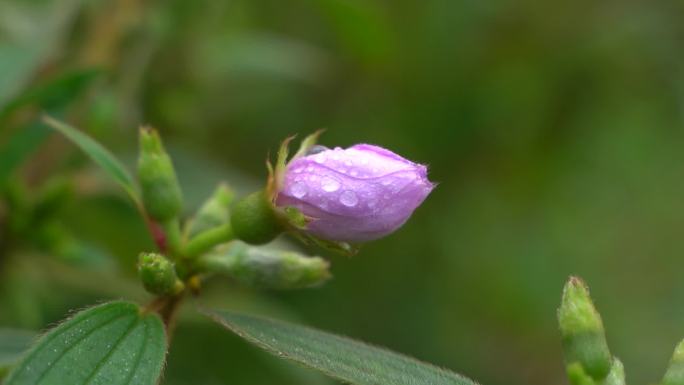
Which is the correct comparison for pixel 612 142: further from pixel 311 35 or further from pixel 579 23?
pixel 311 35

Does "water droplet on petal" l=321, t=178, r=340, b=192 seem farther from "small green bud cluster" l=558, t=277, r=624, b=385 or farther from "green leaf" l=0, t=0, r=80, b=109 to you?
"green leaf" l=0, t=0, r=80, b=109

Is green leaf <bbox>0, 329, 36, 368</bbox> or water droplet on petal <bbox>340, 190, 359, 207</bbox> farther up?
water droplet on petal <bbox>340, 190, 359, 207</bbox>

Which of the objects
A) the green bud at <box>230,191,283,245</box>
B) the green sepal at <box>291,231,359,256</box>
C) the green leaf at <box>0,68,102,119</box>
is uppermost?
the green sepal at <box>291,231,359,256</box>

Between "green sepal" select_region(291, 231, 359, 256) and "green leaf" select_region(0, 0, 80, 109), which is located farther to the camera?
"green leaf" select_region(0, 0, 80, 109)

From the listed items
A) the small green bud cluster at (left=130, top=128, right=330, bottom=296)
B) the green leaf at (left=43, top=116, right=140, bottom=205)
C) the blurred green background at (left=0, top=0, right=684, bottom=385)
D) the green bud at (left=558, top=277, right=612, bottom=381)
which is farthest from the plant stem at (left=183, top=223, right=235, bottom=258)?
the blurred green background at (left=0, top=0, right=684, bottom=385)

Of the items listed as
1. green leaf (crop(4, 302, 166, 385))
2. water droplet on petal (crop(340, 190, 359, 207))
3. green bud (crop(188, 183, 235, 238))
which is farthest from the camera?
green bud (crop(188, 183, 235, 238))

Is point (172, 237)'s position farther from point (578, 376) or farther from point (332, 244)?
point (578, 376)

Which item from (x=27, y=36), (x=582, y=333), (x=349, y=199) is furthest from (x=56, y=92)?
(x=582, y=333)

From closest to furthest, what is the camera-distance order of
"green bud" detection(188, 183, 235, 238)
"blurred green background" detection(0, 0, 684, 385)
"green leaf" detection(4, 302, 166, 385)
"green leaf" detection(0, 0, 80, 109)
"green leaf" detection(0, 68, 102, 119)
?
1. "green leaf" detection(4, 302, 166, 385)
2. "green bud" detection(188, 183, 235, 238)
3. "green leaf" detection(0, 68, 102, 119)
4. "green leaf" detection(0, 0, 80, 109)
5. "blurred green background" detection(0, 0, 684, 385)
